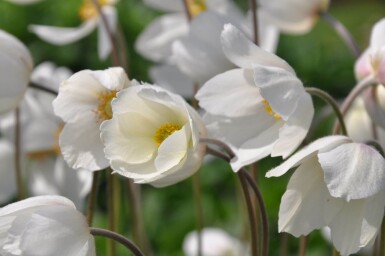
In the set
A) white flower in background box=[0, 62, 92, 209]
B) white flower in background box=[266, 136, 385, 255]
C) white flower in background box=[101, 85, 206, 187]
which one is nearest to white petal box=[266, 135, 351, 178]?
white flower in background box=[266, 136, 385, 255]

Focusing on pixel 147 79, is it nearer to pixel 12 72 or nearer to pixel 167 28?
pixel 167 28

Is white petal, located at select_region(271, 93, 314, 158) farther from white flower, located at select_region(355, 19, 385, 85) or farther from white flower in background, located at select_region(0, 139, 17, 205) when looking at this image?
white flower in background, located at select_region(0, 139, 17, 205)

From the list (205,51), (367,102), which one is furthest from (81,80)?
(367,102)

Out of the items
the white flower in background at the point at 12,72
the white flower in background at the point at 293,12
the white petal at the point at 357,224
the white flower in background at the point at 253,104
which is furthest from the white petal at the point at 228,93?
the white flower in background at the point at 293,12

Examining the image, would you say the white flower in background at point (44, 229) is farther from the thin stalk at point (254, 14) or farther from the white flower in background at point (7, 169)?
the white flower in background at point (7, 169)

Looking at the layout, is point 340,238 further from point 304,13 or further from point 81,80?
point 304,13
